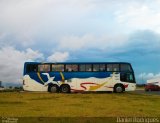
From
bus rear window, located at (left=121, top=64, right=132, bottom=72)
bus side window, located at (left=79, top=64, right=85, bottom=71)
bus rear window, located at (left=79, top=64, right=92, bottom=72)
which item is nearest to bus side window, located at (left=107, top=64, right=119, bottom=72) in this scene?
bus rear window, located at (left=121, top=64, right=132, bottom=72)

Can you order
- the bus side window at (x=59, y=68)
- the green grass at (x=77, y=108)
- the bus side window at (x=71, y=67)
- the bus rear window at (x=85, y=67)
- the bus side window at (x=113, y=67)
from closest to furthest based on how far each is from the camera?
the green grass at (x=77, y=108) → the bus side window at (x=113, y=67) → the bus rear window at (x=85, y=67) → the bus side window at (x=71, y=67) → the bus side window at (x=59, y=68)

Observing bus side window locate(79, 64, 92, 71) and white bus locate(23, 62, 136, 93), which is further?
bus side window locate(79, 64, 92, 71)

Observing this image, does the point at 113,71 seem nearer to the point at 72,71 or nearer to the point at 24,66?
the point at 72,71

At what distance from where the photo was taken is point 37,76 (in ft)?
143

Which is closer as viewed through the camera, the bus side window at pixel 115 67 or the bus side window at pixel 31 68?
the bus side window at pixel 115 67

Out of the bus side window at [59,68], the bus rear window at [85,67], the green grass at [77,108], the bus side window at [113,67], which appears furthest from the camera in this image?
the bus side window at [59,68]

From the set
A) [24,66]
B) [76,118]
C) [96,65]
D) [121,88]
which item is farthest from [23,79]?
[76,118]

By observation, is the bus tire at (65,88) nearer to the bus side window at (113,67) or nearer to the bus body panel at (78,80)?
the bus body panel at (78,80)

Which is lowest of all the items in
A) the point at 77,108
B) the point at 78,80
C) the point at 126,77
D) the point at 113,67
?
the point at 77,108

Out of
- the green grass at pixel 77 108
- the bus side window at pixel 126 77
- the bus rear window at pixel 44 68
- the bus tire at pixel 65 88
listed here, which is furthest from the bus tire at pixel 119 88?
the green grass at pixel 77 108

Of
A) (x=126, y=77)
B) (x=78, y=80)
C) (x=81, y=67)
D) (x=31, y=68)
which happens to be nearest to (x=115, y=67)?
(x=126, y=77)

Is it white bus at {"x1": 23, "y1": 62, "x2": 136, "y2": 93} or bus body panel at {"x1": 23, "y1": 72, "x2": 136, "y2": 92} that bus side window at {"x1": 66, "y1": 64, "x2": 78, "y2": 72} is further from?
bus body panel at {"x1": 23, "y1": 72, "x2": 136, "y2": 92}

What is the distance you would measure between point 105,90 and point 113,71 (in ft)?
8.18

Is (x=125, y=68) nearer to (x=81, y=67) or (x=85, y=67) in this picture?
(x=85, y=67)
